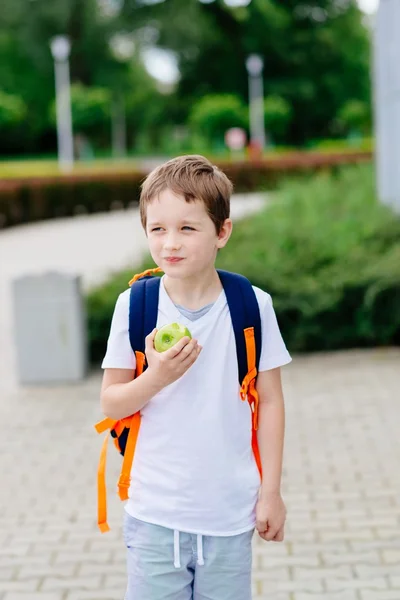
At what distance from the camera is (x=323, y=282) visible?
27.5 ft

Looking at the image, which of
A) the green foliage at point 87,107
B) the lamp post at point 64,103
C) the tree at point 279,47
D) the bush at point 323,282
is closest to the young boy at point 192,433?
the bush at point 323,282

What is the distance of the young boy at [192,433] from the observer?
222 centimetres

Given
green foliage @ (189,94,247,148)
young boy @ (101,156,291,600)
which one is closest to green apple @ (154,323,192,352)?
young boy @ (101,156,291,600)

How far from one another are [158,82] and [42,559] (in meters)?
77.8

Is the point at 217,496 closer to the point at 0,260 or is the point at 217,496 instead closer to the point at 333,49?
the point at 0,260

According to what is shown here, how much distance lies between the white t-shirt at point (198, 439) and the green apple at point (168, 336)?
179 millimetres

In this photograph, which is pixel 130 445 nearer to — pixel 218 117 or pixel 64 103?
pixel 64 103

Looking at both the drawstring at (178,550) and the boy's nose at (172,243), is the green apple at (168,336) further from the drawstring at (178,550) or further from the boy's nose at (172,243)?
the drawstring at (178,550)

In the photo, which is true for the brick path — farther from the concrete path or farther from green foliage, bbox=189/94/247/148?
green foliage, bbox=189/94/247/148

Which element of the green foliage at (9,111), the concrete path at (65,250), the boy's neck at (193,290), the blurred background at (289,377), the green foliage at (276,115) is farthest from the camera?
the green foliage at (276,115)

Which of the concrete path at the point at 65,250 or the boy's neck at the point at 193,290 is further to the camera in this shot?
the concrete path at the point at 65,250

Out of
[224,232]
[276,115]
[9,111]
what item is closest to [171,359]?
[224,232]

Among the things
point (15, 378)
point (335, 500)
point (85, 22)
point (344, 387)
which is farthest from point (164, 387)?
point (85, 22)

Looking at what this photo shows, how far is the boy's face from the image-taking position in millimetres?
2193
